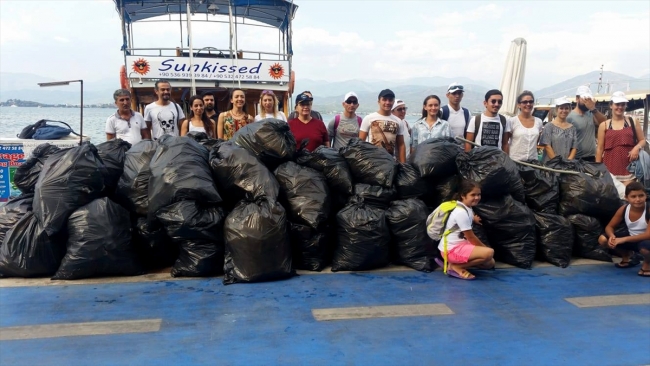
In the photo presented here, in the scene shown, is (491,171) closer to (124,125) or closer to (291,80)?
(124,125)

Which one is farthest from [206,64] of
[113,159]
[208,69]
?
[113,159]

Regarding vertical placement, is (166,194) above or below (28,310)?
above

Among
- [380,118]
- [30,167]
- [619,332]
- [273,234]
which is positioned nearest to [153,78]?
[30,167]

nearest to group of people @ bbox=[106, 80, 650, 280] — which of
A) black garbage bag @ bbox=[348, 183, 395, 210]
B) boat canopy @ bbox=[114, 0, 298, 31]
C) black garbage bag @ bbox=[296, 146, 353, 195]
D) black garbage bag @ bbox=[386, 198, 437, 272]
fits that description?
black garbage bag @ bbox=[296, 146, 353, 195]

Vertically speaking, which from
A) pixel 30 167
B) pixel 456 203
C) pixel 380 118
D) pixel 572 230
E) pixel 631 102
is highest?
pixel 631 102

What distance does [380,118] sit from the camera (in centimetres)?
440

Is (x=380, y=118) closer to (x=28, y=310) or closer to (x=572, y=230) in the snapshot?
(x=572, y=230)

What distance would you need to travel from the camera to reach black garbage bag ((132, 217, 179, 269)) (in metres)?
3.52

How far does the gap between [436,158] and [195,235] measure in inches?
79.1

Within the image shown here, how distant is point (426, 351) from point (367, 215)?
135 cm

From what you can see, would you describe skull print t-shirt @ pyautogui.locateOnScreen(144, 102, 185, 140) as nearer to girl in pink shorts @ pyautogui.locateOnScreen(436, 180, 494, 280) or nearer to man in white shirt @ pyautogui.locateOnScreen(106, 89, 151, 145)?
man in white shirt @ pyautogui.locateOnScreen(106, 89, 151, 145)

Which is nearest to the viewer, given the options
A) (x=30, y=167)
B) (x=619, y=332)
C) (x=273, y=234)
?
(x=619, y=332)

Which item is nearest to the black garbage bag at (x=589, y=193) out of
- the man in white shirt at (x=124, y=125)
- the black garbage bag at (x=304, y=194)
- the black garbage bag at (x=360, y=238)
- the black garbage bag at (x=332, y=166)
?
the black garbage bag at (x=360, y=238)

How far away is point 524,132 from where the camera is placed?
4.46m
